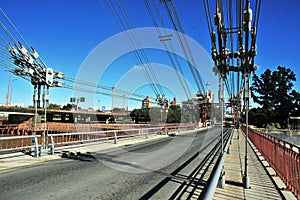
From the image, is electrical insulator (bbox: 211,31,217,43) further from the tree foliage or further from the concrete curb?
the tree foliage

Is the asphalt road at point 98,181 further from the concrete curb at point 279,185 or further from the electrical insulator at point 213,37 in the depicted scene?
the electrical insulator at point 213,37

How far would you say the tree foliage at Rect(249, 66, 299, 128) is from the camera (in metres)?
69.1

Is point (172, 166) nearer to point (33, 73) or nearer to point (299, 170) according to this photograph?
point (299, 170)

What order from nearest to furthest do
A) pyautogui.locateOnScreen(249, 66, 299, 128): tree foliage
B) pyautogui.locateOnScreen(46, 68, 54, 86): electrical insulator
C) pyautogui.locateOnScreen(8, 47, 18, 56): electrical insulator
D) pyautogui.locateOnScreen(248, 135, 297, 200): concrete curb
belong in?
1. pyautogui.locateOnScreen(248, 135, 297, 200): concrete curb
2. pyautogui.locateOnScreen(46, 68, 54, 86): electrical insulator
3. pyautogui.locateOnScreen(8, 47, 18, 56): electrical insulator
4. pyautogui.locateOnScreen(249, 66, 299, 128): tree foliage

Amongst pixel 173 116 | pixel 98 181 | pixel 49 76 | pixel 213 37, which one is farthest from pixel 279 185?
pixel 173 116

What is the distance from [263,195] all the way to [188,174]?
2.88m

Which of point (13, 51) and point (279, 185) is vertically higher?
point (13, 51)

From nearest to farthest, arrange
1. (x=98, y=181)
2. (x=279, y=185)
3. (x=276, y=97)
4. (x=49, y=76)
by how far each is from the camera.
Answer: (x=279, y=185)
(x=98, y=181)
(x=49, y=76)
(x=276, y=97)

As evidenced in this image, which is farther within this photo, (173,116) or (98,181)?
(173,116)

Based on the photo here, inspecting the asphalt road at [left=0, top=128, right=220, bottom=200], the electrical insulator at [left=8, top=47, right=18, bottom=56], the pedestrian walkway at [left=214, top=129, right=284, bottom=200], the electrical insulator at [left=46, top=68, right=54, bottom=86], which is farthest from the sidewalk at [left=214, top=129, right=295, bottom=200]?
the electrical insulator at [left=8, top=47, right=18, bottom=56]

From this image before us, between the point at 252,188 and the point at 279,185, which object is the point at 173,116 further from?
the point at 252,188

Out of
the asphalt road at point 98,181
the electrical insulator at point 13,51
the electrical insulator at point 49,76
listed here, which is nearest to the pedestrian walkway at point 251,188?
the asphalt road at point 98,181

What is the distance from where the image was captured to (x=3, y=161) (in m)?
9.80

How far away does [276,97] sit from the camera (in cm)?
7350
